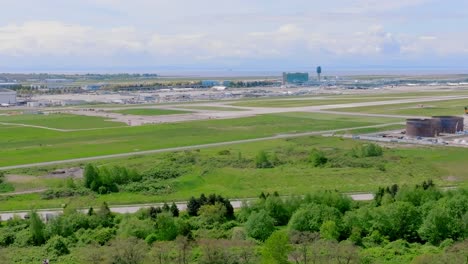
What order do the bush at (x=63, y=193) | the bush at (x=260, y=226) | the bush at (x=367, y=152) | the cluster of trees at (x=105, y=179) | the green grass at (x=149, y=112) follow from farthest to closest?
the green grass at (x=149, y=112) → the bush at (x=367, y=152) → the cluster of trees at (x=105, y=179) → the bush at (x=63, y=193) → the bush at (x=260, y=226)

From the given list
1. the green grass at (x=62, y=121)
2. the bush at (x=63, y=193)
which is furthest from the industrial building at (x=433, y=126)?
the green grass at (x=62, y=121)

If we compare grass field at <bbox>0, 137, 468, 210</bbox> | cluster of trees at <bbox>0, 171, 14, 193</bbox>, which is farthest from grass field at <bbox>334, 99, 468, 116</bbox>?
cluster of trees at <bbox>0, 171, 14, 193</bbox>

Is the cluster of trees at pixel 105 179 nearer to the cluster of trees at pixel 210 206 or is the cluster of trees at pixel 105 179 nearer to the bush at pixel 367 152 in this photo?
the cluster of trees at pixel 210 206

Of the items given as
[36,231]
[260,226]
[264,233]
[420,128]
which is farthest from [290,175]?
[420,128]

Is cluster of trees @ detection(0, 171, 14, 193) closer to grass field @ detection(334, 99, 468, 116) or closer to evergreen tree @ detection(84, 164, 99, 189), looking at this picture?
evergreen tree @ detection(84, 164, 99, 189)

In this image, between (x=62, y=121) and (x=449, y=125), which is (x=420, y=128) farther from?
(x=62, y=121)

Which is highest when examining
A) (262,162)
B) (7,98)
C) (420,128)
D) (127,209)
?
(7,98)
